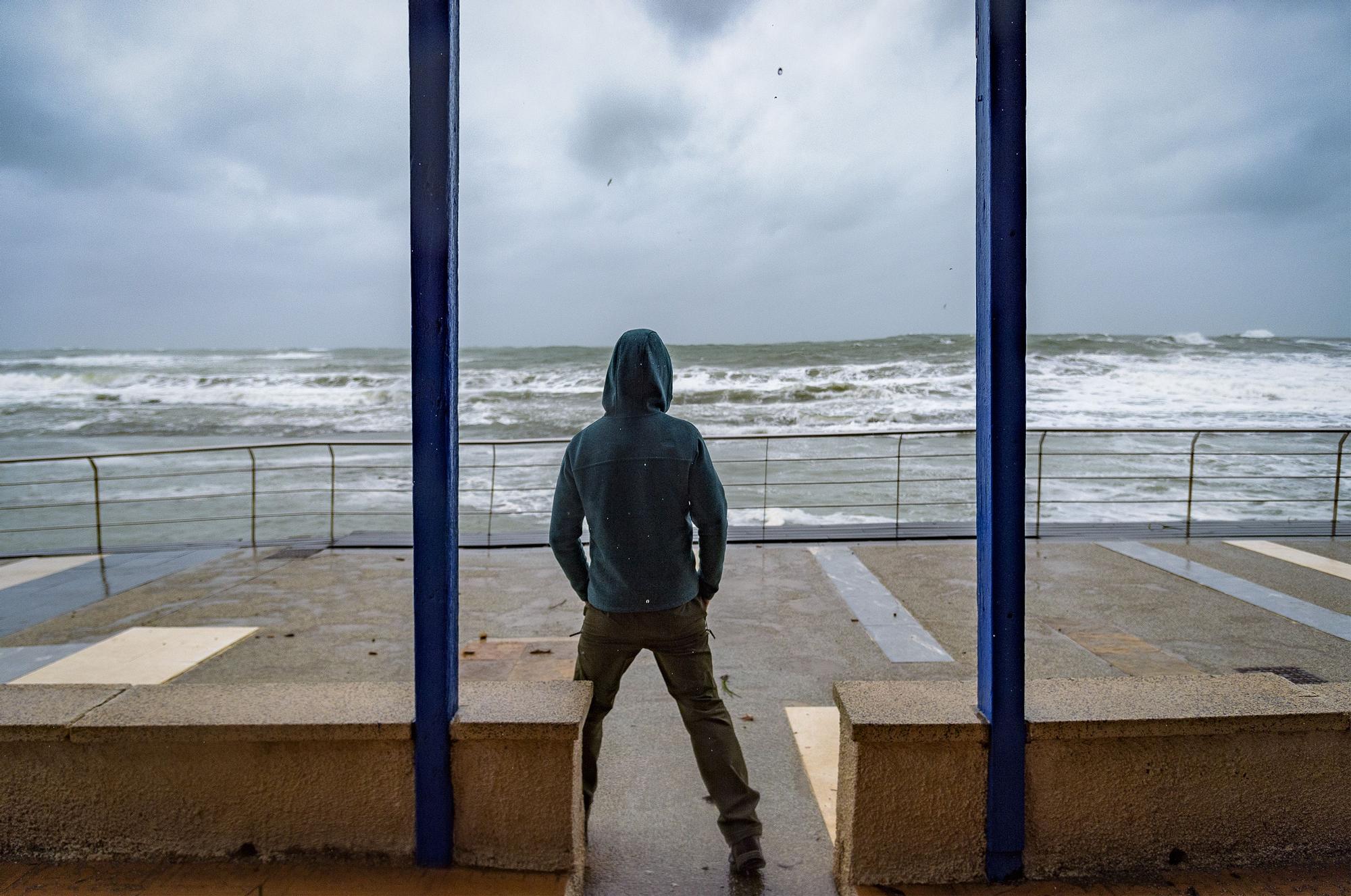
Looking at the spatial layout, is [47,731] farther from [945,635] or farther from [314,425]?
[314,425]

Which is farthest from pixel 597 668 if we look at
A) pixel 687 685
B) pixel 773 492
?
pixel 773 492

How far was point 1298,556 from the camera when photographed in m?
5.84

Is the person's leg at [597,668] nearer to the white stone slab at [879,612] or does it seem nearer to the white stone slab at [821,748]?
the white stone slab at [821,748]

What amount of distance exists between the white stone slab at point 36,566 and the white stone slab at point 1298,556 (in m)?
8.52

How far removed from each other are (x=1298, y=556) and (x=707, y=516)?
571cm

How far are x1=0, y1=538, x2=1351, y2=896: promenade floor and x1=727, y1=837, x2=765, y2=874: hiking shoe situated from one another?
5 cm

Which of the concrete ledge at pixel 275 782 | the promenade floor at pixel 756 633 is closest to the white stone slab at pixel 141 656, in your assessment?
the promenade floor at pixel 756 633

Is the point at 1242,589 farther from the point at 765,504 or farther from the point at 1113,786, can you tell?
the point at 1113,786

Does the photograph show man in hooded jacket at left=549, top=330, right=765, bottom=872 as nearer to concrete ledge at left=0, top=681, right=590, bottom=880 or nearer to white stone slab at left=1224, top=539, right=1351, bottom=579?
concrete ledge at left=0, top=681, right=590, bottom=880

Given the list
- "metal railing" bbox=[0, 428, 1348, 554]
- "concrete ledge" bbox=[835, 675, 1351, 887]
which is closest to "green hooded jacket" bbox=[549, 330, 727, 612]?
"concrete ledge" bbox=[835, 675, 1351, 887]

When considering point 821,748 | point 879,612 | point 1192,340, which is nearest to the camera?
point 821,748

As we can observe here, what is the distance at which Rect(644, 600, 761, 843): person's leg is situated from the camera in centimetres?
219

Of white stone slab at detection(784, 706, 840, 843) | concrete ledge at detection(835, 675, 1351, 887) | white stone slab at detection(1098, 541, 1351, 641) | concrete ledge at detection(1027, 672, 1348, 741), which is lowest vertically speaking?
white stone slab at detection(784, 706, 840, 843)

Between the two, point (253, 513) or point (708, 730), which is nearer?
point (708, 730)
